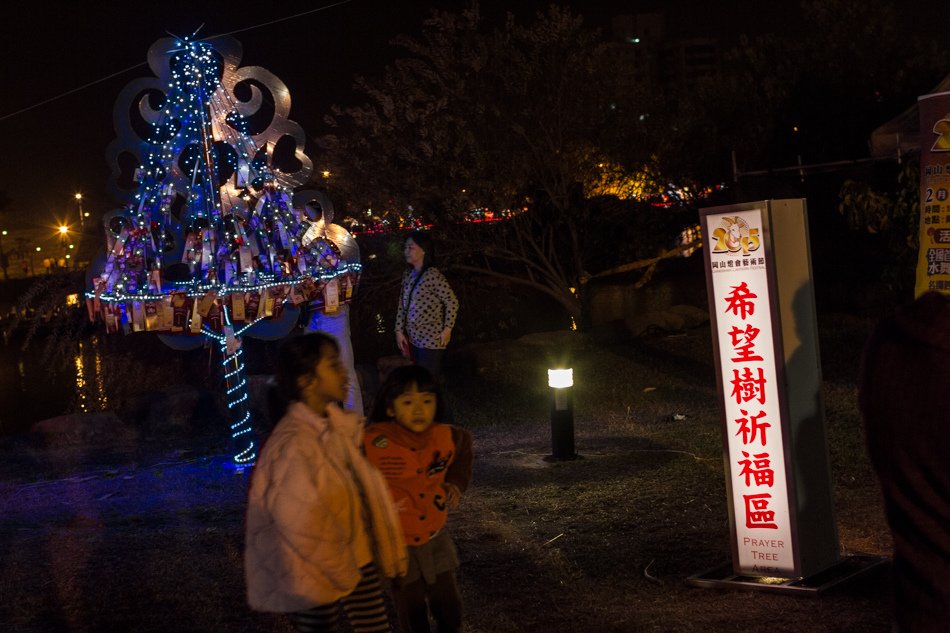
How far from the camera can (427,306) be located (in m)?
8.77

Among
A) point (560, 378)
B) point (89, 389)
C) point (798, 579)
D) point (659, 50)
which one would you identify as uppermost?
point (659, 50)

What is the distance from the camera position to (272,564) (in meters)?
3.57

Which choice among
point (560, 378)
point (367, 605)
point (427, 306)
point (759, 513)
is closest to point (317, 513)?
point (367, 605)

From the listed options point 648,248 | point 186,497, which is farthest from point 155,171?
point 648,248

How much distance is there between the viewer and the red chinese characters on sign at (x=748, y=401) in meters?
5.30

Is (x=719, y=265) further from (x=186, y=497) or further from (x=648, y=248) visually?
(x=648, y=248)

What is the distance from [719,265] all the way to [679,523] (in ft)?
6.71

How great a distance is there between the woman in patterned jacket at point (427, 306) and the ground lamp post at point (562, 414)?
97cm

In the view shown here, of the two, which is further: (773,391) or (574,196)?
(574,196)

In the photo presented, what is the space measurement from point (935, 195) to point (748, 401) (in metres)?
3.06

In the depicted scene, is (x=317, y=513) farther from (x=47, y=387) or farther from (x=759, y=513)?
(x=47, y=387)

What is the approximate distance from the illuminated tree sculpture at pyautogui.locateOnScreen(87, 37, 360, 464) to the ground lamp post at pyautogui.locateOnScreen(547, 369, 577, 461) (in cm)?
202

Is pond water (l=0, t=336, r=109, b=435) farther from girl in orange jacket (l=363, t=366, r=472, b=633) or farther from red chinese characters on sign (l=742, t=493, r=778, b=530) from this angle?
girl in orange jacket (l=363, t=366, r=472, b=633)

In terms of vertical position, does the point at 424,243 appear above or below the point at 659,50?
below
